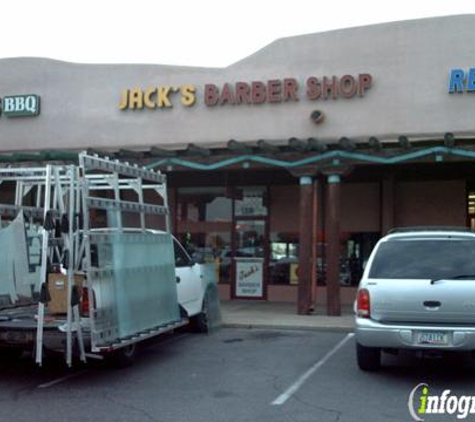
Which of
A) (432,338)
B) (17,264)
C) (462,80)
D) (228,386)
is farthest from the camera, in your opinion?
(462,80)

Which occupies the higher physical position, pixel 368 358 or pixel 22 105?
pixel 22 105

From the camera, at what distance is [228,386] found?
25.3 feet

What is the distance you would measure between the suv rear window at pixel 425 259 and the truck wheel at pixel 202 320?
4417 millimetres

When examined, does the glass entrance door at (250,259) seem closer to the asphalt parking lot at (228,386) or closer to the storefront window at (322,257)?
the storefront window at (322,257)

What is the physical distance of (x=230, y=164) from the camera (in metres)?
13.9

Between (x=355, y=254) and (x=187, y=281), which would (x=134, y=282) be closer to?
(x=187, y=281)

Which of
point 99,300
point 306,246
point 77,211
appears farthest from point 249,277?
point 99,300

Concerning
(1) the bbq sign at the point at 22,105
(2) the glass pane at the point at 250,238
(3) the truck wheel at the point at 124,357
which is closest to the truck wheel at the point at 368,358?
(3) the truck wheel at the point at 124,357

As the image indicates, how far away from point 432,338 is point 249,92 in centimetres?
1009

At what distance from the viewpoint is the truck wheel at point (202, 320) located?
1158cm

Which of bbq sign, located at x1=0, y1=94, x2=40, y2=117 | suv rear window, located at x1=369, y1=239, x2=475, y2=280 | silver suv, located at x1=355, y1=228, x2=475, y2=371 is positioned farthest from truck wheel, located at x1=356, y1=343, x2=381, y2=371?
bbq sign, located at x1=0, y1=94, x2=40, y2=117

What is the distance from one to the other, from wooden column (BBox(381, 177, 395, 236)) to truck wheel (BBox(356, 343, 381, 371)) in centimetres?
834

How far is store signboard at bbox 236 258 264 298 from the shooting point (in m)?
17.2

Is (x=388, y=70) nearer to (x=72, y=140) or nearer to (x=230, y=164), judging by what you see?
(x=230, y=164)
